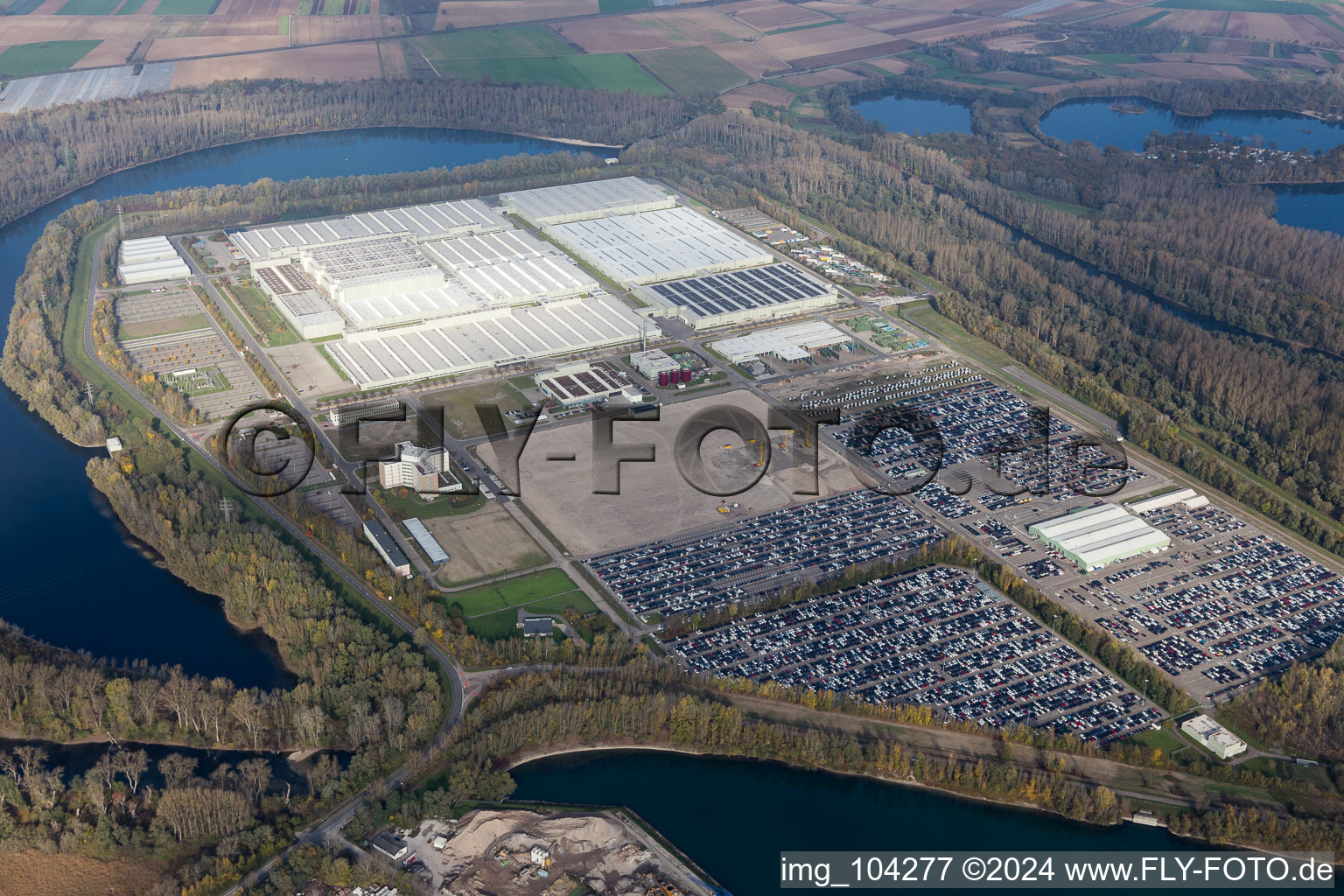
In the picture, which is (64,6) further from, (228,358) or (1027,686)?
(1027,686)

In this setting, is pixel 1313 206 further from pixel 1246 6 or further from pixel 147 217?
pixel 147 217

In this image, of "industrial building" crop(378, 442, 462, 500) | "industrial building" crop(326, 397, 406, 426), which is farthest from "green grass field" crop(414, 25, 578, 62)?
"industrial building" crop(378, 442, 462, 500)

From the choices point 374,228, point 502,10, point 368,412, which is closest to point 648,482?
point 368,412

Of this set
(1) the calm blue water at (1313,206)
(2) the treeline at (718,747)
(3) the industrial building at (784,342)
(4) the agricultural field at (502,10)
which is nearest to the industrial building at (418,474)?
(2) the treeline at (718,747)

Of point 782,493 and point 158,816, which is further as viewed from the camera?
point 782,493

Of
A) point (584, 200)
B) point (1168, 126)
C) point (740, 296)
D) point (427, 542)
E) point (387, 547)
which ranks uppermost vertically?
point (1168, 126)

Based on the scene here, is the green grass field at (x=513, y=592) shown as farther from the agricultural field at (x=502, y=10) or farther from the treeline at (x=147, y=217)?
the agricultural field at (x=502, y=10)

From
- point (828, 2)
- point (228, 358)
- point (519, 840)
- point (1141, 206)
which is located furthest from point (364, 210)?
point (828, 2)
